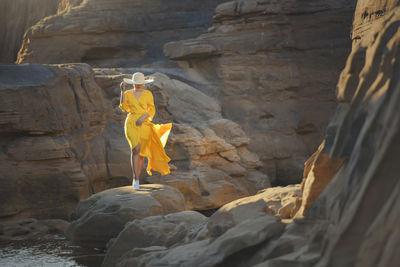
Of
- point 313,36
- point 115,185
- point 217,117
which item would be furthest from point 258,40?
point 115,185

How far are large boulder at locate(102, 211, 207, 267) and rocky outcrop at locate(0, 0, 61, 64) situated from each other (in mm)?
19649

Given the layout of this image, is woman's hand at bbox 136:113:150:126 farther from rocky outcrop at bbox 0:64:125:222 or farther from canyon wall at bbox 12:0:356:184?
canyon wall at bbox 12:0:356:184

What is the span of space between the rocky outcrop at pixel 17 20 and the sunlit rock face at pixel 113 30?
3124mm

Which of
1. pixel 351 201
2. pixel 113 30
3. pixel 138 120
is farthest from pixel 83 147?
pixel 113 30

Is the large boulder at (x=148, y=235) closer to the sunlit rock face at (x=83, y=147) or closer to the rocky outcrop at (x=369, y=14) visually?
the rocky outcrop at (x=369, y=14)

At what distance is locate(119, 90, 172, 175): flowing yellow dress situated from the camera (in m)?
8.40

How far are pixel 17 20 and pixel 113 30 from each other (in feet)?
24.0

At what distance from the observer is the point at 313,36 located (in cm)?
1716

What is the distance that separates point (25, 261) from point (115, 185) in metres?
5.11

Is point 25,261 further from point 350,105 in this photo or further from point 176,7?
point 176,7

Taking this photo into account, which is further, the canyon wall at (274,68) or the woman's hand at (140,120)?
the canyon wall at (274,68)

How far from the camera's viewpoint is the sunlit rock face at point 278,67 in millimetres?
16719

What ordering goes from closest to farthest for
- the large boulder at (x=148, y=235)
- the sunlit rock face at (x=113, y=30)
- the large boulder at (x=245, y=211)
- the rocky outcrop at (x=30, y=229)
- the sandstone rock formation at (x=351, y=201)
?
the sandstone rock formation at (x=351, y=201) → the large boulder at (x=245, y=211) → the large boulder at (x=148, y=235) → the rocky outcrop at (x=30, y=229) → the sunlit rock face at (x=113, y=30)

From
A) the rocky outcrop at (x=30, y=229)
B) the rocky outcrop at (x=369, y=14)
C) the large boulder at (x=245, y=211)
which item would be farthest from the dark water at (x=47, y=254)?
the rocky outcrop at (x=369, y=14)
